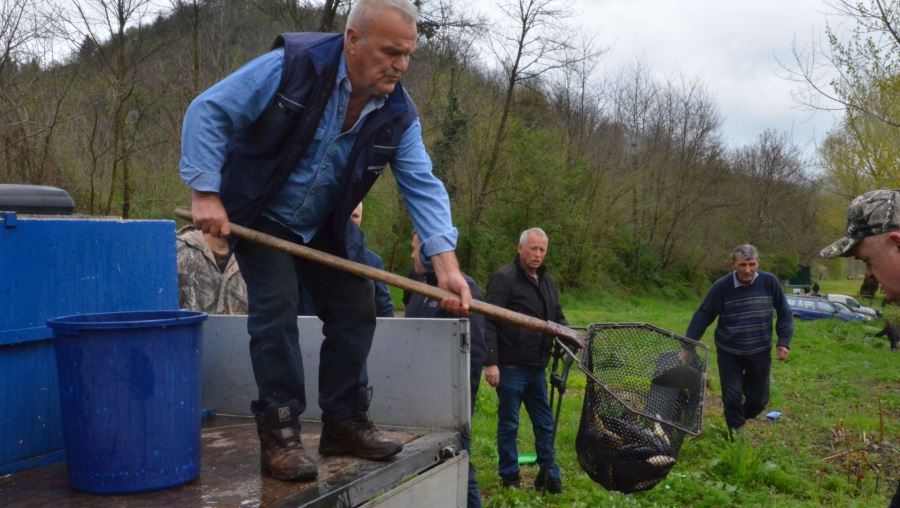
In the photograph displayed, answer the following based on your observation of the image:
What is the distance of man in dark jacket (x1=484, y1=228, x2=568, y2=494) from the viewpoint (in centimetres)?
606

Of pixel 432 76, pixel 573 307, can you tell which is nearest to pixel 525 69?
pixel 432 76

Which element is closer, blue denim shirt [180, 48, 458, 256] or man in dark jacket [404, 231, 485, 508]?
blue denim shirt [180, 48, 458, 256]

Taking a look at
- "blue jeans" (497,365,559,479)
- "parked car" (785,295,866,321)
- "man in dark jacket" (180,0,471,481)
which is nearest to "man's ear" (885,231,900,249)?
"man in dark jacket" (180,0,471,481)

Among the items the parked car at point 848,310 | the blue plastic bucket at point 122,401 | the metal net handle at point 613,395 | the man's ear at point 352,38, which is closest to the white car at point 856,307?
the parked car at point 848,310

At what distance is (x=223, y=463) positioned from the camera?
2828mm

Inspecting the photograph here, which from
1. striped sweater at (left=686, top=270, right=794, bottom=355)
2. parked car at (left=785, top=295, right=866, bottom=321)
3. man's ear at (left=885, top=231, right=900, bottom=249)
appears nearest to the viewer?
man's ear at (left=885, top=231, right=900, bottom=249)

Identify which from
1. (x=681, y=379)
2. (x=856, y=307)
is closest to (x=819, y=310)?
(x=856, y=307)

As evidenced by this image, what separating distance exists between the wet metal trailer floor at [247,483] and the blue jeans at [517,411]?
3002 mm

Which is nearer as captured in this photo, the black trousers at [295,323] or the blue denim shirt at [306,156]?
the blue denim shirt at [306,156]

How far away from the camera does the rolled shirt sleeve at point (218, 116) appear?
8.30 feet

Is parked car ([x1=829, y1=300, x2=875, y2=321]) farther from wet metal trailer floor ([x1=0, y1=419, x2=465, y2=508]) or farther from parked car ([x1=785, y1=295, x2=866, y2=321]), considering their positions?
wet metal trailer floor ([x1=0, y1=419, x2=465, y2=508])

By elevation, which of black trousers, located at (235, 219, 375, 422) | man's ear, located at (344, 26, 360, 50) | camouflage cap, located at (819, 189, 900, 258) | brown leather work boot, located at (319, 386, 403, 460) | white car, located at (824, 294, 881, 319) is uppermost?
man's ear, located at (344, 26, 360, 50)

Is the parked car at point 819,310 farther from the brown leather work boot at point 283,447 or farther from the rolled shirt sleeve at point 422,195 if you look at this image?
the brown leather work boot at point 283,447

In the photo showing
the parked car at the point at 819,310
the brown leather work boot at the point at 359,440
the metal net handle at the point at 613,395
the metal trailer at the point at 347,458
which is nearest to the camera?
the metal trailer at the point at 347,458
